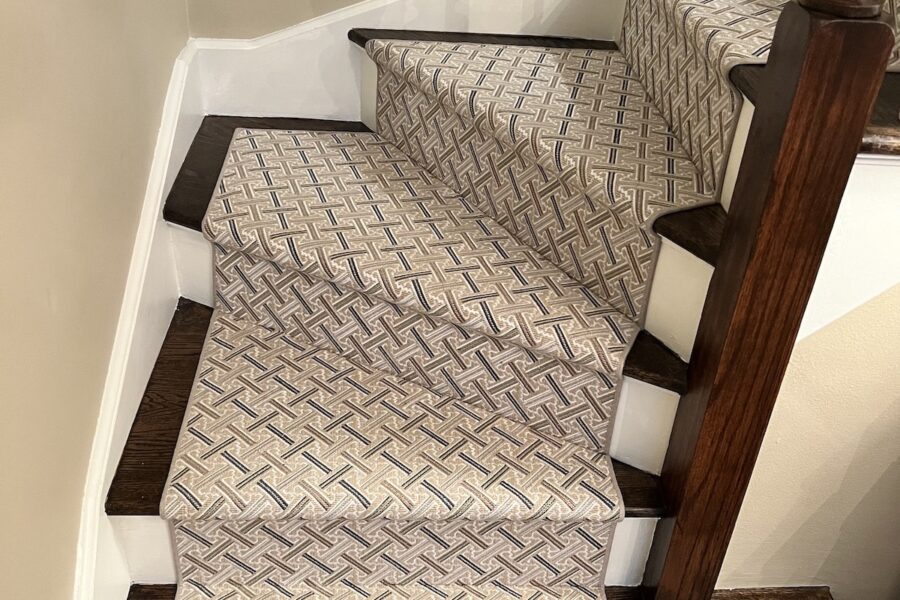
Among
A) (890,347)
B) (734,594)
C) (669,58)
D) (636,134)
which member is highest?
(669,58)

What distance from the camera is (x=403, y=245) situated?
1481 mm

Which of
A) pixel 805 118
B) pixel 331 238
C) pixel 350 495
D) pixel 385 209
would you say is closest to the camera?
pixel 805 118

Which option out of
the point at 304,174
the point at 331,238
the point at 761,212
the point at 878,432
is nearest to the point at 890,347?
the point at 878,432

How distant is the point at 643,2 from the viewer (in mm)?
1719

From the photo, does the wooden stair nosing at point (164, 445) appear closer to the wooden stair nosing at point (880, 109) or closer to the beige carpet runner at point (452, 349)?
the beige carpet runner at point (452, 349)

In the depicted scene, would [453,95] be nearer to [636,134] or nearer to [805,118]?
[636,134]

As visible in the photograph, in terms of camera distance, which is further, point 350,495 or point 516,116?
point 516,116

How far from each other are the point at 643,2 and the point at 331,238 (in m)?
0.86

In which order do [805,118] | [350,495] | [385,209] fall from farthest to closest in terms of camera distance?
[385,209]
[350,495]
[805,118]

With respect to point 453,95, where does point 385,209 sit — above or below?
below

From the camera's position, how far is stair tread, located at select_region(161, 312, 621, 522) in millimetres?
1262

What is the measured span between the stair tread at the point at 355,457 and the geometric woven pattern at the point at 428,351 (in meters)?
0.03

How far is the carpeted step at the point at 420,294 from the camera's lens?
135cm

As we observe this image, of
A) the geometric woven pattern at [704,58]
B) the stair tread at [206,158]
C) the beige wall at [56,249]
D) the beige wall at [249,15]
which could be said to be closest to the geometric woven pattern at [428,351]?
the stair tread at [206,158]
